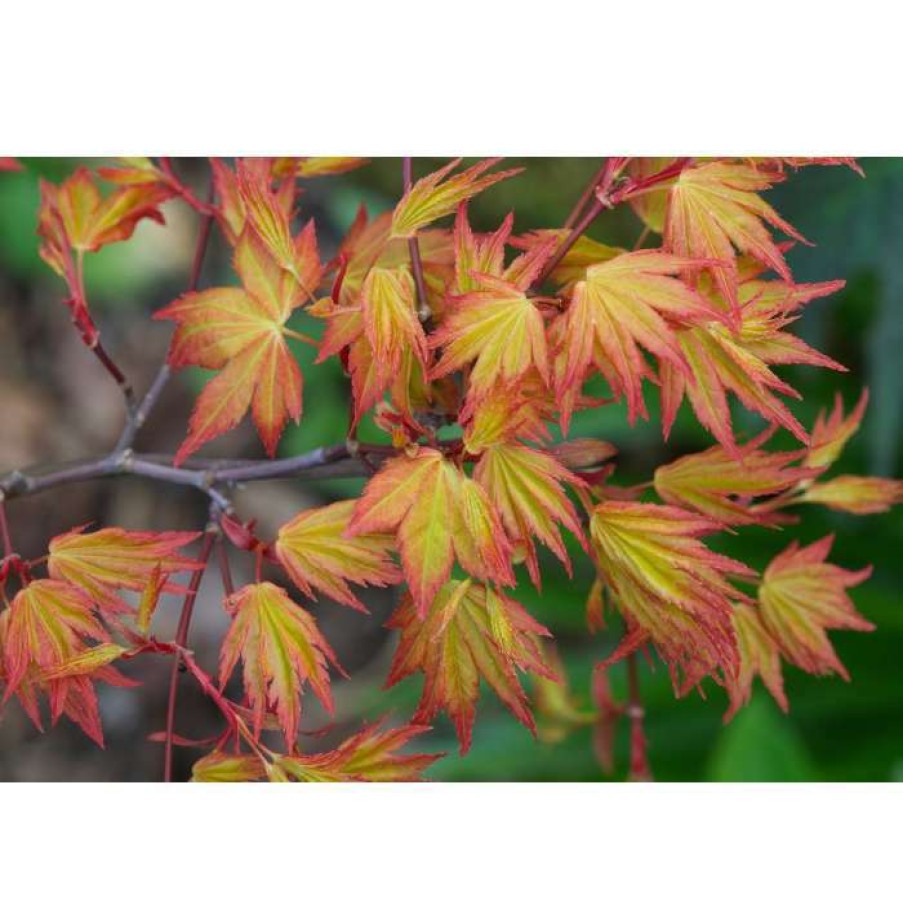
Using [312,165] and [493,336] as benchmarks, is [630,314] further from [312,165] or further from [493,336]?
[312,165]

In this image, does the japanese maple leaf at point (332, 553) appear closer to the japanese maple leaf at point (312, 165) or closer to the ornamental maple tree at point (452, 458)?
the ornamental maple tree at point (452, 458)

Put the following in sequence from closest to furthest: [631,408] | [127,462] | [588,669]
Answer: [631,408] < [127,462] < [588,669]

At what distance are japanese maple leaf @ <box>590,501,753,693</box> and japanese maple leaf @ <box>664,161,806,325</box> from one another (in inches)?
4.1

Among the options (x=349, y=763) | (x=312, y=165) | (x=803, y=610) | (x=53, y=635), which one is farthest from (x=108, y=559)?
(x=803, y=610)

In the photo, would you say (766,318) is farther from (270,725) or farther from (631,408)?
(270,725)

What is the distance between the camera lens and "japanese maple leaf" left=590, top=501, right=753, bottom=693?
483 mm

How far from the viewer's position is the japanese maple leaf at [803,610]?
0.61 metres

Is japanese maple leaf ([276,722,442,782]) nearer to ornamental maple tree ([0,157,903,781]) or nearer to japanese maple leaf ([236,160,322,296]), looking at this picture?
ornamental maple tree ([0,157,903,781])

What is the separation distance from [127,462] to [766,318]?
341mm

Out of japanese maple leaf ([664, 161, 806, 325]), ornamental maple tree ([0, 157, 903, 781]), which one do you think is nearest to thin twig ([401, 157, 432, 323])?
ornamental maple tree ([0, 157, 903, 781])

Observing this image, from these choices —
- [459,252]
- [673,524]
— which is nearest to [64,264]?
[459,252]

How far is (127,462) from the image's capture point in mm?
590

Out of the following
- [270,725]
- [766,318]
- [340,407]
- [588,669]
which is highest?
[766,318]

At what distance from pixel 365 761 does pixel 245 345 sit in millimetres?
215
